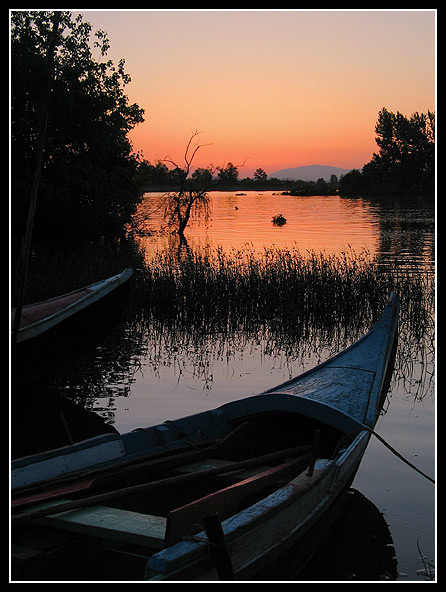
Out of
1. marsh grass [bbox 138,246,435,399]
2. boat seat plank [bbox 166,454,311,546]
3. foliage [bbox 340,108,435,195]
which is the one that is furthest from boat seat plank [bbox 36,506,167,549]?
foliage [bbox 340,108,435,195]

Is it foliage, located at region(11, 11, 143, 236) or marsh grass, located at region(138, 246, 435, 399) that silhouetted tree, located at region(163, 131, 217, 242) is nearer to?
foliage, located at region(11, 11, 143, 236)

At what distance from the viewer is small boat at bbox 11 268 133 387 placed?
855 centimetres

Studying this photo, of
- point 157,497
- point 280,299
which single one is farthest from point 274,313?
point 157,497

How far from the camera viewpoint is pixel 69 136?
77.8 ft

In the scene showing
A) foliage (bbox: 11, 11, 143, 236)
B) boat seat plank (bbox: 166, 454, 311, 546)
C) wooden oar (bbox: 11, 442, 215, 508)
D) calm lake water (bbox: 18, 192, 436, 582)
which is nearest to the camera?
boat seat plank (bbox: 166, 454, 311, 546)

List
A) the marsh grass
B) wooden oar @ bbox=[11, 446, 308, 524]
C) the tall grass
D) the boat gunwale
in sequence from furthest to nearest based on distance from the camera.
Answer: the tall grass, the marsh grass, the boat gunwale, wooden oar @ bbox=[11, 446, 308, 524]

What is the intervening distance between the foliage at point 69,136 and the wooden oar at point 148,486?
59.6 ft

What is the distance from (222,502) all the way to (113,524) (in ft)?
2.14

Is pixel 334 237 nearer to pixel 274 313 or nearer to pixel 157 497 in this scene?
pixel 274 313

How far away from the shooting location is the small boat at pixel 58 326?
855cm

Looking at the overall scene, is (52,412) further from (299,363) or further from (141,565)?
(141,565)

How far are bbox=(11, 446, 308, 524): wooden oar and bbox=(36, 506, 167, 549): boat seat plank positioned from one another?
0.05m
